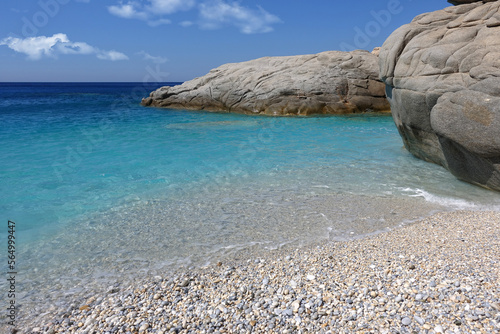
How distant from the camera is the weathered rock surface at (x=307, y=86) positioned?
24.2m

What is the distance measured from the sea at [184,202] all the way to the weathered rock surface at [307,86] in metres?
9.81

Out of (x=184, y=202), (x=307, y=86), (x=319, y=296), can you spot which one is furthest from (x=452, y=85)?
(x=307, y=86)

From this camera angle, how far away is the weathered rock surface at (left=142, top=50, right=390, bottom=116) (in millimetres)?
24203

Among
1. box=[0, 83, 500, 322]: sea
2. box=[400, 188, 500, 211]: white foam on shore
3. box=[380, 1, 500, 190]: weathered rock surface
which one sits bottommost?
box=[0, 83, 500, 322]: sea

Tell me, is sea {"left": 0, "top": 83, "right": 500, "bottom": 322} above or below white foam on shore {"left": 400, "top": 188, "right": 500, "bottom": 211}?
below

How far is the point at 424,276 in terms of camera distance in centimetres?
424

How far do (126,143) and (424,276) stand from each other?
42.6ft

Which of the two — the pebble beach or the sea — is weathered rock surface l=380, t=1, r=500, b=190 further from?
the pebble beach

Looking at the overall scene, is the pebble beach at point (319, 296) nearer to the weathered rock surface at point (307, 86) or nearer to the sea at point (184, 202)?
the sea at point (184, 202)

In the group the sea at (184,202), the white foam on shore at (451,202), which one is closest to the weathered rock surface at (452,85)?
the sea at (184,202)

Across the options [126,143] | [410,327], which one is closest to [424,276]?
[410,327]

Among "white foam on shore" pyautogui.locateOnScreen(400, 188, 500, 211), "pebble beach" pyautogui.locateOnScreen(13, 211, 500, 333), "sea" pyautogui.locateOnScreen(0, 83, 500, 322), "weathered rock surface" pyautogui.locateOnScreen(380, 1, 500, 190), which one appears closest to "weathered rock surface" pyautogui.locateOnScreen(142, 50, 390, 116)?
"sea" pyautogui.locateOnScreen(0, 83, 500, 322)

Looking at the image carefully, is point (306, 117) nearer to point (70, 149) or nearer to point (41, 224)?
point (70, 149)

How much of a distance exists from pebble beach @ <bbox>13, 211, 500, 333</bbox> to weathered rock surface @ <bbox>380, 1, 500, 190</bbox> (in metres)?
2.79
